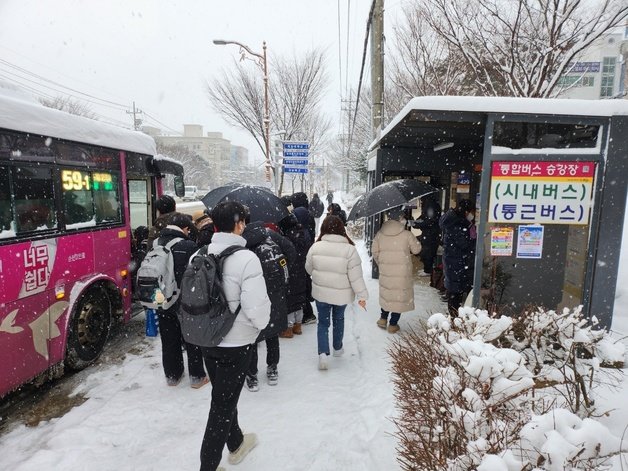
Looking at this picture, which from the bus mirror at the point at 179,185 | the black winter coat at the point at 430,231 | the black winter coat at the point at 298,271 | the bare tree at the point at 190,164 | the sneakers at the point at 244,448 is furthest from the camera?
the bare tree at the point at 190,164

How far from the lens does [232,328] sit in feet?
8.49

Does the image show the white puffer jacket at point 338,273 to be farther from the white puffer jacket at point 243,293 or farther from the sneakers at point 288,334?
the white puffer jacket at point 243,293

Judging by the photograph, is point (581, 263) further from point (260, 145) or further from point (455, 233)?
point (260, 145)

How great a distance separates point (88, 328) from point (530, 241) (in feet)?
18.0

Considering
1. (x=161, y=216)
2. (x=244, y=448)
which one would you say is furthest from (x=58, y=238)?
(x=244, y=448)

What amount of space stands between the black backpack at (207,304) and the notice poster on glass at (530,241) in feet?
11.8

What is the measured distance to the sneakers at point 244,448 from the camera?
9.89 ft

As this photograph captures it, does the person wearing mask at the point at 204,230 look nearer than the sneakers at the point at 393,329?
Yes

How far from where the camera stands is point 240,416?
3670 mm

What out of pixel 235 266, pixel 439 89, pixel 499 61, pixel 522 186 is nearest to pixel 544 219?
pixel 522 186

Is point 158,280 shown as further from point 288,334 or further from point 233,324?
point 288,334

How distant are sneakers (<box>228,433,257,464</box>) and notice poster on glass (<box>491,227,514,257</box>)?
3430 mm

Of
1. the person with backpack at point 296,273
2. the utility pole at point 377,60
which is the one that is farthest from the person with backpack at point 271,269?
the utility pole at point 377,60

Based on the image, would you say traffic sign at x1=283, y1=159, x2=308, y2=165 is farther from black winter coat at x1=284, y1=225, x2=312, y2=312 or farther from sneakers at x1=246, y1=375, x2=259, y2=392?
sneakers at x1=246, y1=375, x2=259, y2=392
